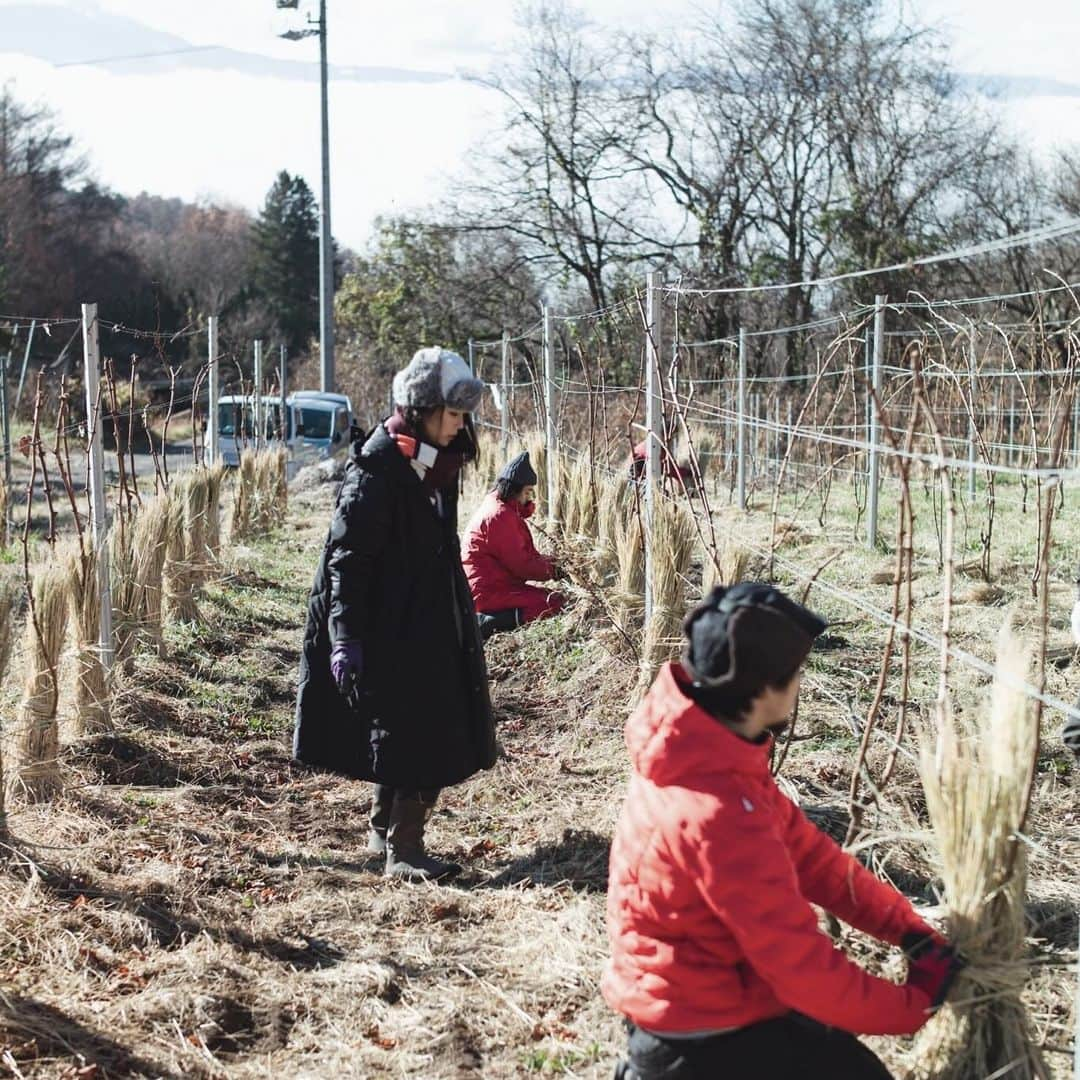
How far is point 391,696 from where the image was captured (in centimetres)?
324

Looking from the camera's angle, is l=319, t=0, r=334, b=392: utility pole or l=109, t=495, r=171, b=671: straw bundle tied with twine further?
l=319, t=0, r=334, b=392: utility pole

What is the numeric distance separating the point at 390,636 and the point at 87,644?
5.34 ft

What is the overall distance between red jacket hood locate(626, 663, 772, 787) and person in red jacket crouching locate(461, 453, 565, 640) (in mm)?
3560

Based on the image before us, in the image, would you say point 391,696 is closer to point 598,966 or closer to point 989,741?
point 598,966

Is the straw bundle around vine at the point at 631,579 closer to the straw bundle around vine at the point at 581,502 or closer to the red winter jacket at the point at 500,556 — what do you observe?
the red winter jacket at the point at 500,556

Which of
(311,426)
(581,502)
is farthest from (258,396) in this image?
(581,502)

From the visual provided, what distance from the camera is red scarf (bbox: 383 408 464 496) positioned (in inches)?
127

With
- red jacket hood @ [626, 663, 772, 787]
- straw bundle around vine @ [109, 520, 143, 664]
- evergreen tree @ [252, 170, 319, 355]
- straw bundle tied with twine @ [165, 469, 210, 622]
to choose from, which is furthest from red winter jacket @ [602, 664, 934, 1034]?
evergreen tree @ [252, 170, 319, 355]

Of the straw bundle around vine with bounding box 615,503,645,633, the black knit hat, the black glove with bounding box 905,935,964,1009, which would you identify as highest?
the black knit hat

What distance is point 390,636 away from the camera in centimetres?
325

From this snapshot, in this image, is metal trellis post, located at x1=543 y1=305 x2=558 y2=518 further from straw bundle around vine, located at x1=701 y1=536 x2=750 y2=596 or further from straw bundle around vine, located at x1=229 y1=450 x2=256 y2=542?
straw bundle around vine, located at x1=701 y1=536 x2=750 y2=596

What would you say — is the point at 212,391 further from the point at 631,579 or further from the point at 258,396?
the point at 631,579

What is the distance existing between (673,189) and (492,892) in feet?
55.2

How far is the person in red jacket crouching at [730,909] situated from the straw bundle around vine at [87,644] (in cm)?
292
